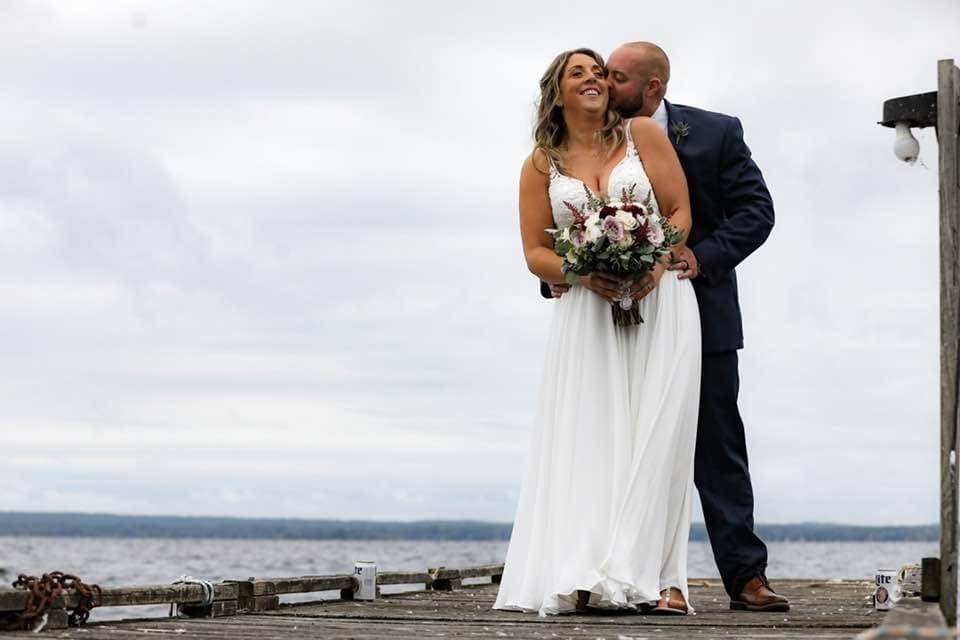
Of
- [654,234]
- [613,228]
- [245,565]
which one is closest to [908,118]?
[654,234]

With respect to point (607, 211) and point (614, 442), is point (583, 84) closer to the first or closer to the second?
point (607, 211)

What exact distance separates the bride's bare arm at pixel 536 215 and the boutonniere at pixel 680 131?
25.5 inches

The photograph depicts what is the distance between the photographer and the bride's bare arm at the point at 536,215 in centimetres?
739

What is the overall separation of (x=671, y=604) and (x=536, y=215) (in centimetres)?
188

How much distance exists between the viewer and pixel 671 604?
23.4ft

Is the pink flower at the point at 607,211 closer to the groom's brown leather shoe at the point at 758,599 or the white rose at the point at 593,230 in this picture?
the white rose at the point at 593,230

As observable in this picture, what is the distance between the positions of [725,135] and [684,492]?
1696 mm

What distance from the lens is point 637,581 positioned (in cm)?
710

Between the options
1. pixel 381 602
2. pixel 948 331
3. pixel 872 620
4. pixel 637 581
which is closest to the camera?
pixel 948 331

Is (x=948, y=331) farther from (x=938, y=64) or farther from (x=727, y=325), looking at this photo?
(x=727, y=325)

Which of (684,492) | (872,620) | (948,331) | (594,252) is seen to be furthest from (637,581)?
(948,331)

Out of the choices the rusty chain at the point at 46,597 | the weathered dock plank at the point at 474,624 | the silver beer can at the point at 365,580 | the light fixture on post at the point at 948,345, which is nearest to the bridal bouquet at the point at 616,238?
the light fixture on post at the point at 948,345

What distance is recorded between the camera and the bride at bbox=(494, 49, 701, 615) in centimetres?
720

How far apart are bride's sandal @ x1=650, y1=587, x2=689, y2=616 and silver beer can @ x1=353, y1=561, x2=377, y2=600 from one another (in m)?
1.87
